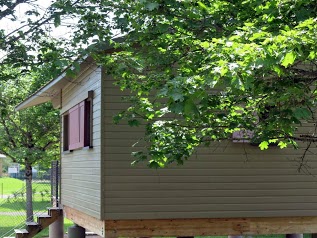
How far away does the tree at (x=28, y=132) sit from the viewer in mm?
23594

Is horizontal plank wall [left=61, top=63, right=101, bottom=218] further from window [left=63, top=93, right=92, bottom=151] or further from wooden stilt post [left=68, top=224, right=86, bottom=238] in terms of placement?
wooden stilt post [left=68, top=224, right=86, bottom=238]

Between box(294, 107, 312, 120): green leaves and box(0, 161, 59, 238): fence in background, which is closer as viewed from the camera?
box(294, 107, 312, 120): green leaves

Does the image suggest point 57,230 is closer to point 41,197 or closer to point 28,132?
point 41,197

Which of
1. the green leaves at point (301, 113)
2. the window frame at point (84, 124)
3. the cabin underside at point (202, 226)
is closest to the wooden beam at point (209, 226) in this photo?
the cabin underside at point (202, 226)

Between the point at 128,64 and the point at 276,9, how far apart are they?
104 inches

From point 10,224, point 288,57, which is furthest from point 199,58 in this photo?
point 10,224

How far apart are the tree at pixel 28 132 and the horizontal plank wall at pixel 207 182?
12.8 meters

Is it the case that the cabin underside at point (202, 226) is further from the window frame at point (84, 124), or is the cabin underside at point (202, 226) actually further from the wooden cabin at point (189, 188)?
the window frame at point (84, 124)

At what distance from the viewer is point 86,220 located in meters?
12.4

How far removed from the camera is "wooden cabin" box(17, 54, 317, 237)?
10906mm

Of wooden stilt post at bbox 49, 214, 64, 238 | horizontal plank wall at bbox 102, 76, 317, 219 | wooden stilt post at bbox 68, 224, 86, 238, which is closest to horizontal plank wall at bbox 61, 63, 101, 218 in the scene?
horizontal plank wall at bbox 102, 76, 317, 219

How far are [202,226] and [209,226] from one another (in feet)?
0.46

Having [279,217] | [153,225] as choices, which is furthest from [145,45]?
[279,217]

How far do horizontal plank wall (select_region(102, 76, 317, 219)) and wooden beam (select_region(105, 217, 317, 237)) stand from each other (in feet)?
0.37
